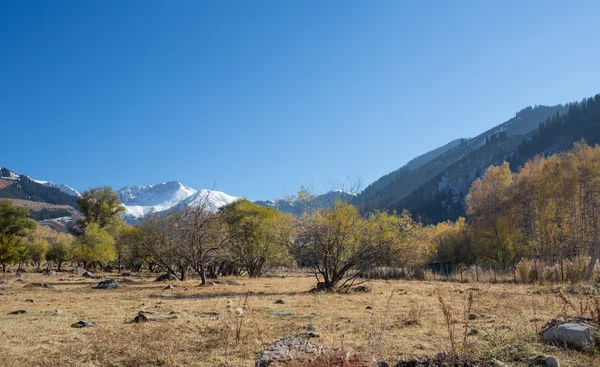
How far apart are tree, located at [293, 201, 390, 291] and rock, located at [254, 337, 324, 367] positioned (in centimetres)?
1303

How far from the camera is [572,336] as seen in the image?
549 centimetres

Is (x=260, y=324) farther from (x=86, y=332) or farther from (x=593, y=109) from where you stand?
(x=593, y=109)

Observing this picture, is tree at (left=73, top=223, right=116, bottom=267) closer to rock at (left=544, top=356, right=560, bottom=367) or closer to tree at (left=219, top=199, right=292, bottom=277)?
tree at (left=219, top=199, right=292, bottom=277)

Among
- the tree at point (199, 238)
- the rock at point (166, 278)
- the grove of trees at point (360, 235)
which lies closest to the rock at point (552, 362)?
the grove of trees at point (360, 235)

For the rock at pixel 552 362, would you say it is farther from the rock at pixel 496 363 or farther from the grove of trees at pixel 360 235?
Result: the grove of trees at pixel 360 235

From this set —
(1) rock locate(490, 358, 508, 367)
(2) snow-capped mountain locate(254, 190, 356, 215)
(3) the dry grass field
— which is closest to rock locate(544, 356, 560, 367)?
(3) the dry grass field

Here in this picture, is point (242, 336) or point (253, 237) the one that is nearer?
point (242, 336)

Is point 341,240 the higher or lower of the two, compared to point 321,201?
lower

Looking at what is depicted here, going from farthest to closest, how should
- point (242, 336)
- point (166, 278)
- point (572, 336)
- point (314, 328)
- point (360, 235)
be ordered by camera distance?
point (166, 278) < point (360, 235) < point (314, 328) < point (242, 336) < point (572, 336)

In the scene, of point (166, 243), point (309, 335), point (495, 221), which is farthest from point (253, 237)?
point (495, 221)

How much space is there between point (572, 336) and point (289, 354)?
440 centimetres

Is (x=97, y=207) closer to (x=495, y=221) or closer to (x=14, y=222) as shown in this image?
(x=14, y=222)

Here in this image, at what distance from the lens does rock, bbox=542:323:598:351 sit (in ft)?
17.7

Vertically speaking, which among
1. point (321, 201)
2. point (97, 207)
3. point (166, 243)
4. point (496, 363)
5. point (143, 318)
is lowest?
point (143, 318)
